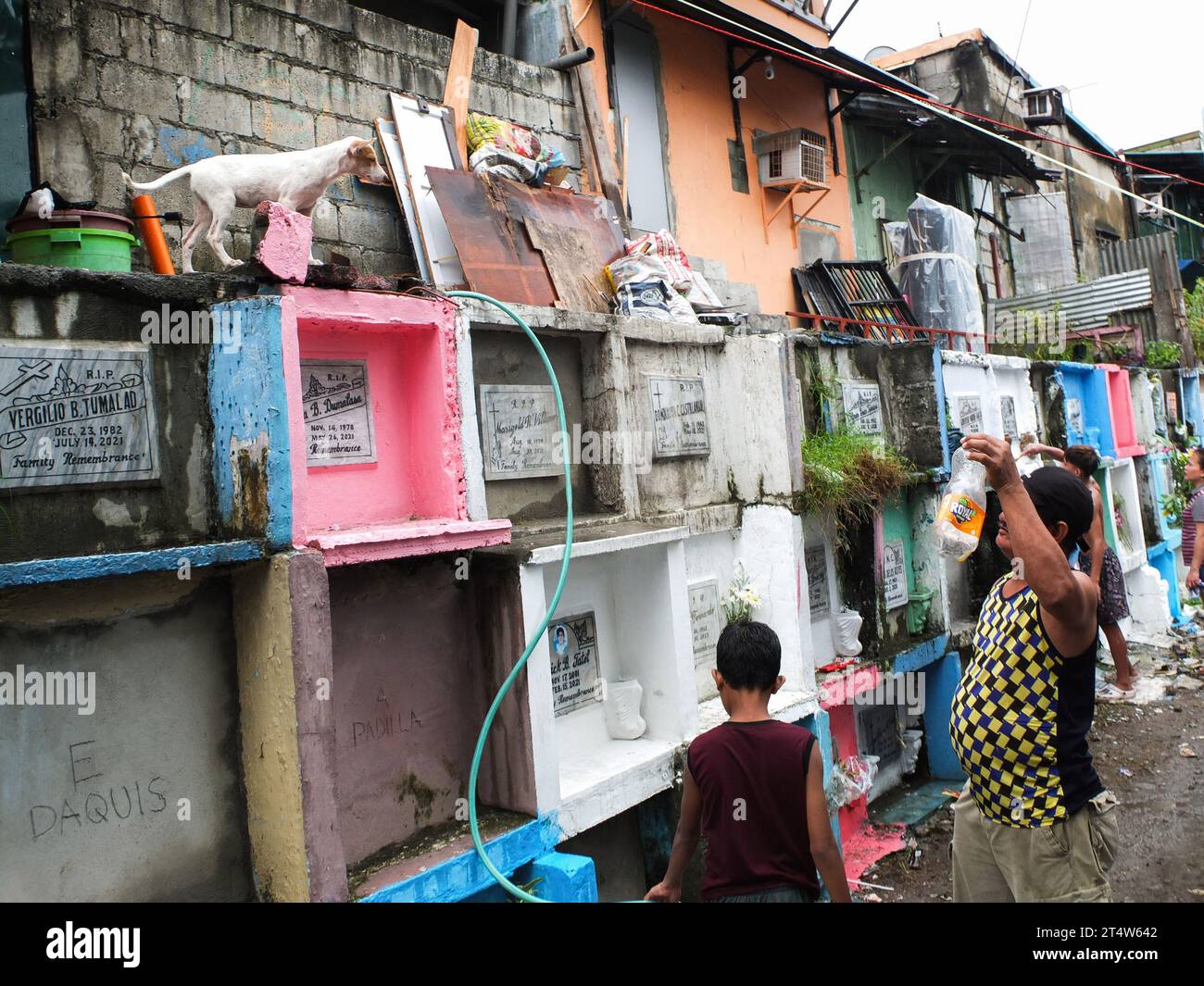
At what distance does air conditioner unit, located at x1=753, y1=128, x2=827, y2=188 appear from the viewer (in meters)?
11.8

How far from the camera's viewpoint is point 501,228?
6496 millimetres

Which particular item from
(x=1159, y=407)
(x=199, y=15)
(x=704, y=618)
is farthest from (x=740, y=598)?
(x=1159, y=407)

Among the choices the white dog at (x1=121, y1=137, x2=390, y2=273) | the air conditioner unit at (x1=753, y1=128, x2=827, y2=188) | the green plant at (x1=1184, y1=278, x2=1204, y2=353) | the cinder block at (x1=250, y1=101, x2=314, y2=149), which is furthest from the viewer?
the green plant at (x1=1184, y1=278, x2=1204, y2=353)

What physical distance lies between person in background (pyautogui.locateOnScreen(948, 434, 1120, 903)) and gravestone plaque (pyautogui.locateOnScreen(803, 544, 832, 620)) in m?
4.27

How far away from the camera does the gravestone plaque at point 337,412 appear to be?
4359 mm

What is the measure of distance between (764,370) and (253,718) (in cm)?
463

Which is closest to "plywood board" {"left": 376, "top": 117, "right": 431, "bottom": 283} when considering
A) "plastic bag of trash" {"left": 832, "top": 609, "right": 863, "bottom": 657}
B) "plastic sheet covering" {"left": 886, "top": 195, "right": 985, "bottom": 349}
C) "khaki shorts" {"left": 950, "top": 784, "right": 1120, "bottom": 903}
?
"plastic bag of trash" {"left": 832, "top": 609, "right": 863, "bottom": 657}

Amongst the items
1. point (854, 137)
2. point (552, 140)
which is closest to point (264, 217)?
point (552, 140)

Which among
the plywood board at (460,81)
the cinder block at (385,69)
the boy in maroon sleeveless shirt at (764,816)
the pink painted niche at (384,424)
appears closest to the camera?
the boy in maroon sleeveless shirt at (764,816)

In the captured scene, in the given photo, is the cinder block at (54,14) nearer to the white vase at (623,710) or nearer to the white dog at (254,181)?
the white dog at (254,181)

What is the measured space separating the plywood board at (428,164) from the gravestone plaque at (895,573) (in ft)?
14.8

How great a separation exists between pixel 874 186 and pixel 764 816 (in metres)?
13.6

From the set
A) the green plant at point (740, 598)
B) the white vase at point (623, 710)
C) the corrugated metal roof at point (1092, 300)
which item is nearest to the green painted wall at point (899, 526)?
the green plant at point (740, 598)

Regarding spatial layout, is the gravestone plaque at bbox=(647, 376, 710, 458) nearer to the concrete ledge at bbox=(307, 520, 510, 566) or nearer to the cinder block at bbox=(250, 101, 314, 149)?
the concrete ledge at bbox=(307, 520, 510, 566)
